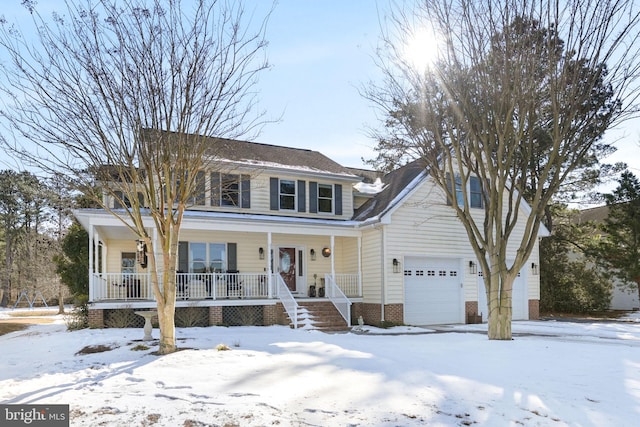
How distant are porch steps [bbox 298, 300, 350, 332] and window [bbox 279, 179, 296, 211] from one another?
3609 mm

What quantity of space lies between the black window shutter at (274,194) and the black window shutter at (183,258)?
3200mm

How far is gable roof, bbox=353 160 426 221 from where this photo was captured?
55.2 feet

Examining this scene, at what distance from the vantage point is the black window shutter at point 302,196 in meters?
17.8

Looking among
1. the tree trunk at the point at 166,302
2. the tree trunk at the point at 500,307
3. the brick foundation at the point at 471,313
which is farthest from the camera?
the brick foundation at the point at 471,313

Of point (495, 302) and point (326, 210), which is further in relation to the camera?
point (326, 210)

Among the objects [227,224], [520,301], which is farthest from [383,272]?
[520,301]

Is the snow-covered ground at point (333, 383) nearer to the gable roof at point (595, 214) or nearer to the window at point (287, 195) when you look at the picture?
the window at point (287, 195)

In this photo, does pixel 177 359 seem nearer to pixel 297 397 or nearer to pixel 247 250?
pixel 297 397

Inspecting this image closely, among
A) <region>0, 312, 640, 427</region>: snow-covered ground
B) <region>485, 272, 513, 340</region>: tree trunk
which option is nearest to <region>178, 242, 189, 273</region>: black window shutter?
<region>0, 312, 640, 427</region>: snow-covered ground

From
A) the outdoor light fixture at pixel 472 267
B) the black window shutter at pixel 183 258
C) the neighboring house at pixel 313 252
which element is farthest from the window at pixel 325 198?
the outdoor light fixture at pixel 472 267

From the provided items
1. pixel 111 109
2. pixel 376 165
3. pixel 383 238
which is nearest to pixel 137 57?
pixel 111 109

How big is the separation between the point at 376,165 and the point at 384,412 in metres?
18.1

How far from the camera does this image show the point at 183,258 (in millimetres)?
16000

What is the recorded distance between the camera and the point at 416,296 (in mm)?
16703
